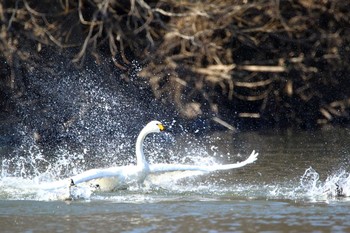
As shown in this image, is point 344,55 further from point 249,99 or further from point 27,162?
point 27,162

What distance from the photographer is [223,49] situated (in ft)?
70.2

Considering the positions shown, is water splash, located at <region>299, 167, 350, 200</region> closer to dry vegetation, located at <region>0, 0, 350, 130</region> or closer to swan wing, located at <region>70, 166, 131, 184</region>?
swan wing, located at <region>70, 166, 131, 184</region>

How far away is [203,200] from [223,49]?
1000 centimetres

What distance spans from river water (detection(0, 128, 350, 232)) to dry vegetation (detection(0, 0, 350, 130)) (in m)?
4.30

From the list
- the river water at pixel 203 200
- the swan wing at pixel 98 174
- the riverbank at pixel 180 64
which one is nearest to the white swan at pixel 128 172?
the swan wing at pixel 98 174

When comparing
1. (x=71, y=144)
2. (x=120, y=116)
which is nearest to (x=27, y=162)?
(x=71, y=144)

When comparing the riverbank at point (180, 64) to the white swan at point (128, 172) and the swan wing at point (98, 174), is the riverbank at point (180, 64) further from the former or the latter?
the swan wing at point (98, 174)

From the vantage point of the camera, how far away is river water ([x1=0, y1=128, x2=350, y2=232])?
401 inches

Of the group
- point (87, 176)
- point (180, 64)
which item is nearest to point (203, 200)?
point (87, 176)

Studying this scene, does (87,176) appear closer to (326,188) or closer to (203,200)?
(203,200)

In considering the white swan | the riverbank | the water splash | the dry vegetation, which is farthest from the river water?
the dry vegetation

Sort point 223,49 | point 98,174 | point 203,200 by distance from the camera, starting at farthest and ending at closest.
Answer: point 223,49
point 98,174
point 203,200

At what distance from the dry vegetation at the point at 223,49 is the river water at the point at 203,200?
430cm

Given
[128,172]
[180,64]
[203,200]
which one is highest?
[180,64]
